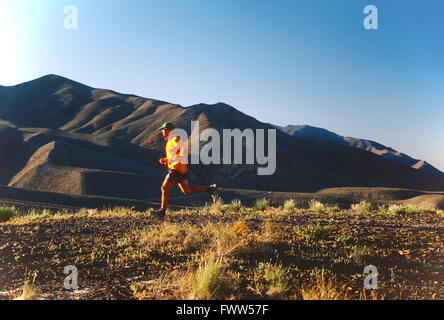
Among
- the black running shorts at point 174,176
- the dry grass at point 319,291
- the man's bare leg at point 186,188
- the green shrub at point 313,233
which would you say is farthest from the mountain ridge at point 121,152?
the dry grass at point 319,291

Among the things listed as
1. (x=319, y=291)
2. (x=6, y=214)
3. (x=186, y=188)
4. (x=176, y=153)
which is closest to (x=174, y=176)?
(x=186, y=188)

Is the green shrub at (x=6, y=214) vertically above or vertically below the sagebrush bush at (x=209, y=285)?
below

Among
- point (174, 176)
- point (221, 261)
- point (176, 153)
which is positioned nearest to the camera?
point (221, 261)

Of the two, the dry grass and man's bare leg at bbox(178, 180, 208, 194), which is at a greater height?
man's bare leg at bbox(178, 180, 208, 194)

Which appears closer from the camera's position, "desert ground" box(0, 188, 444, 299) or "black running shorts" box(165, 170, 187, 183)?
"desert ground" box(0, 188, 444, 299)

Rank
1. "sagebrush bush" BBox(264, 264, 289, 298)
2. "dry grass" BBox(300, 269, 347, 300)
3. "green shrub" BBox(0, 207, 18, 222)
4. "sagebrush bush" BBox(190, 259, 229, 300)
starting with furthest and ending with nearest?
"green shrub" BBox(0, 207, 18, 222)
"sagebrush bush" BBox(264, 264, 289, 298)
"sagebrush bush" BBox(190, 259, 229, 300)
"dry grass" BBox(300, 269, 347, 300)

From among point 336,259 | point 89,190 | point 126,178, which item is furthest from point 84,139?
point 336,259

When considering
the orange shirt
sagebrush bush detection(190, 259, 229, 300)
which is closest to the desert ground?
sagebrush bush detection(190, 259, 229, 300)

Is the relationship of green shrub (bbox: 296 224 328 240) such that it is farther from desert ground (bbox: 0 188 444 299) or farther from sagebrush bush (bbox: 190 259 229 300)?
sagebrush bush (bbox: 190 259 229 300)

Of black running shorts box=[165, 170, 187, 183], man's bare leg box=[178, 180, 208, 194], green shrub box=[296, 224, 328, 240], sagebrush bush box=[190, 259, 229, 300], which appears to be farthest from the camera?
man's bare leg box=[178, 180, 208, 194]

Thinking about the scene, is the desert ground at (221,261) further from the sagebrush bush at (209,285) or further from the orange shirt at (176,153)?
the orange shirt at (176,153)

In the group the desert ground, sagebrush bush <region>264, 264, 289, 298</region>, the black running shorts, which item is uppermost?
the black running shorts

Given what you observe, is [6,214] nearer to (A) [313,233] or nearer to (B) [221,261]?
(B) [221,261]
